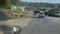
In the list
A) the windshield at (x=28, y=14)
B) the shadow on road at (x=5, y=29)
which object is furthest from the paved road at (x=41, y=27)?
the shadow on road at (x=5, y=29)

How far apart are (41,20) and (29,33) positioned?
0.48 feet

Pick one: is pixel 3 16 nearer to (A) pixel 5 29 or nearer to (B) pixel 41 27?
(A) pixel 5 29

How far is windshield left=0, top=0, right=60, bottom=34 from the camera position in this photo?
3.99 feet

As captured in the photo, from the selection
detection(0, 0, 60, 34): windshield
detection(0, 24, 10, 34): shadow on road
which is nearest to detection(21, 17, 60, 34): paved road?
detection(0, 0, 60, 34): windshield

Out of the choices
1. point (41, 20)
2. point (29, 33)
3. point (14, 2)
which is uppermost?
point (14, 2)

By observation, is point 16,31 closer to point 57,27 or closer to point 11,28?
point 11,28

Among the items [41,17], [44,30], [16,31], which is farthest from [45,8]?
[16,31]

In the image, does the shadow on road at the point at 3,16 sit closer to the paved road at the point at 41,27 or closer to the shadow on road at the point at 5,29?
the shadow on road at the point at 5,29

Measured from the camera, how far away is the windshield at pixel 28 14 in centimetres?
122

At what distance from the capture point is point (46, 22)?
128 cm

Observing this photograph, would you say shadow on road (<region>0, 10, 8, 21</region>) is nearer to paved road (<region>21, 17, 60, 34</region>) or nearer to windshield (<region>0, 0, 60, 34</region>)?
windshield (<region>0, 0, 60, 34</region>)

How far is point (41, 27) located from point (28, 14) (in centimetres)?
15

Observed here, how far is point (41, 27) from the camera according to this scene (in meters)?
1.27

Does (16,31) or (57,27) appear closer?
(16,31)
